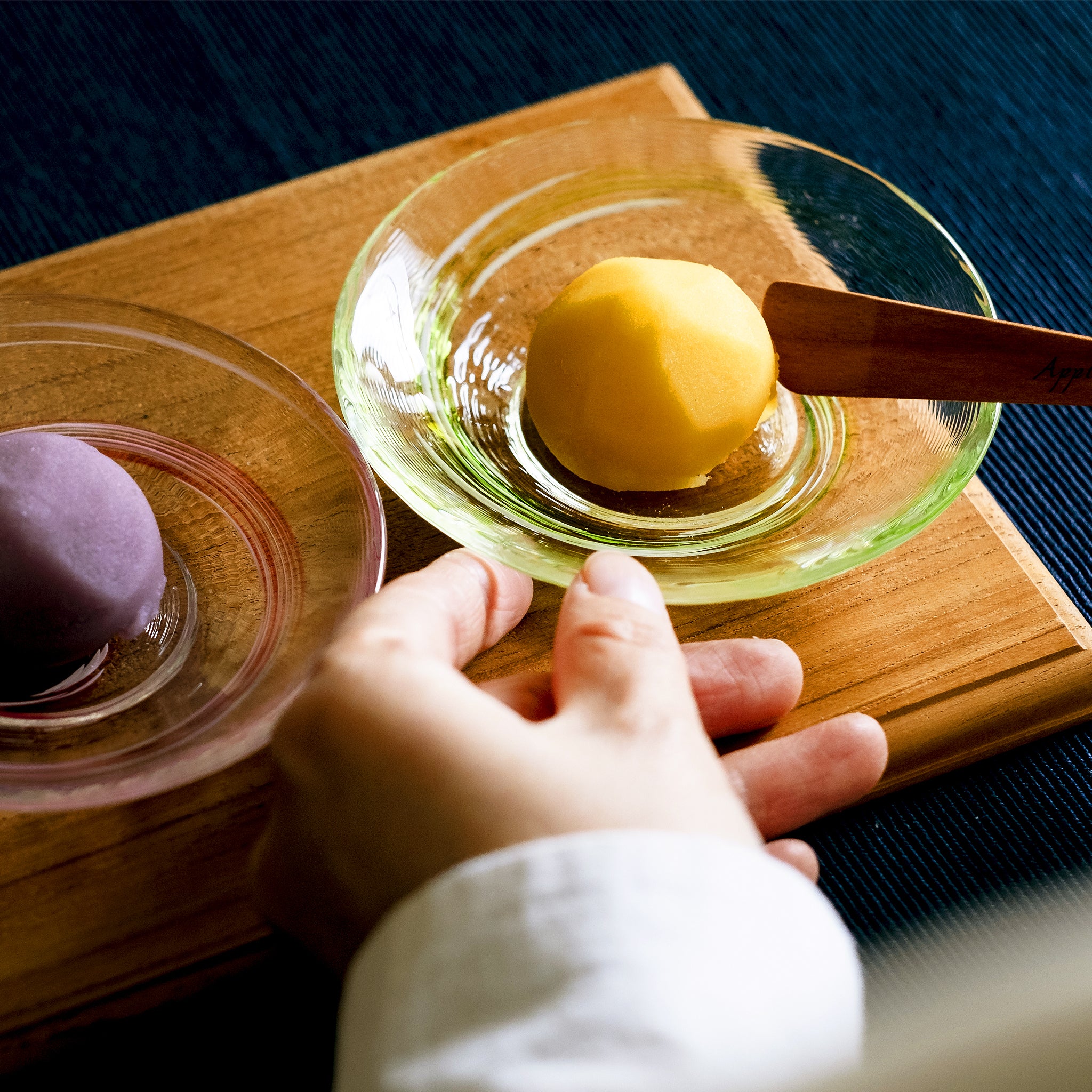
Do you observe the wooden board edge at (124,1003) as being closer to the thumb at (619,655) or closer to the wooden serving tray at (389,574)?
the wooden serving tray at (389,574)

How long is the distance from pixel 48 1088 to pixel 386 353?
0.36m

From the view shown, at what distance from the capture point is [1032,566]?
54 centimetres

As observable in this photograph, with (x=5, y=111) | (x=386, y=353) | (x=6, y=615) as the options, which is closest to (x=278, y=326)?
(x=386, y=353)

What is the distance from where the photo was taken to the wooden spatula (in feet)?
1.68

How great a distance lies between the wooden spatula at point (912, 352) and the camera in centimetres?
51

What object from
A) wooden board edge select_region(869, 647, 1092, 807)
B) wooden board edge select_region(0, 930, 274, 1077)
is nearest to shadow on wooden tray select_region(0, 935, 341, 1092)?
wooden board edge select_region(0, 930, 274, 1077)

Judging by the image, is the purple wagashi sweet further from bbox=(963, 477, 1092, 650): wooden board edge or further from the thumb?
bbox=(963, 477, 1092, 650): wooden board edge

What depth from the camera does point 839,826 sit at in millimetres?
607

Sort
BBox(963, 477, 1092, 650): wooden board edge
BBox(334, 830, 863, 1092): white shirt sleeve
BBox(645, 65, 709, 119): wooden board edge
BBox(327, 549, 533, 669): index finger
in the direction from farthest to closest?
BBox(645, 65, 709, 119): wooden board edge → BBox(963, 477, 1092, 650): wooden board edge → BBox(327, 549, 533, 669): index finger → BBox(334, 830, 863, 1092): white shirt sleeve

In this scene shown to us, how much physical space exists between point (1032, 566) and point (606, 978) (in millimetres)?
343

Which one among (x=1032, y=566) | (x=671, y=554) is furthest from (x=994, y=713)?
(x=671, y=554)

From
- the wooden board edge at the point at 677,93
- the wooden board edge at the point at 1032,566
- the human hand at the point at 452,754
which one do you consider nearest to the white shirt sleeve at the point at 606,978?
the human hand at the point at 452,754

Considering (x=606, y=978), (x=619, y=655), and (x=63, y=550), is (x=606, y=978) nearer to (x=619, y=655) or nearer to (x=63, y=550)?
(x=619, y=655)

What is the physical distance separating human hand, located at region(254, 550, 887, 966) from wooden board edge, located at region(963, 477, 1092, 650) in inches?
8.8
